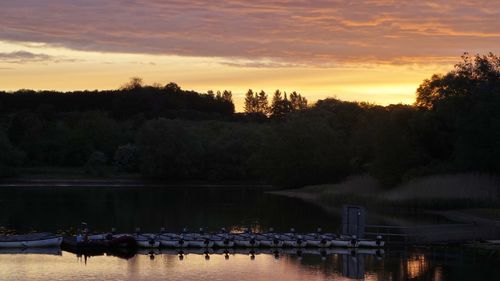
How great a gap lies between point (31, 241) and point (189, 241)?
9.57 metres

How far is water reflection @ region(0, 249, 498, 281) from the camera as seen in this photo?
1634 inches

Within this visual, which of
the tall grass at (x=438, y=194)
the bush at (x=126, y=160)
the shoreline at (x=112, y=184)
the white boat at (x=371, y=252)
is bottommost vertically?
the white boat at (x=371, y=252)

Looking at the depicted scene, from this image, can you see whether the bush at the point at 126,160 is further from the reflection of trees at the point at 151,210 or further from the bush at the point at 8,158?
the reflection of trees at the point at 151,210

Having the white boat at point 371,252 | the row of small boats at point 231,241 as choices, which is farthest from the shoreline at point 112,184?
the white boat at point 371,252

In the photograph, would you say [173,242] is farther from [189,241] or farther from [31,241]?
[31,241]

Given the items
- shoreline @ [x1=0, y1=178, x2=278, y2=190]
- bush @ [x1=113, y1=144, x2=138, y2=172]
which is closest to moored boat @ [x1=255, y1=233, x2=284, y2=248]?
shoreline @ [x1=0, y1=178, x2=278, y2=190]

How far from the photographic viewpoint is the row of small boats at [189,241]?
165 feet

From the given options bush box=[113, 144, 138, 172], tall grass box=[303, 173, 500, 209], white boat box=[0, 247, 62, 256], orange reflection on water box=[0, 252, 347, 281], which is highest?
bush box=[113, 144, 138, 172]

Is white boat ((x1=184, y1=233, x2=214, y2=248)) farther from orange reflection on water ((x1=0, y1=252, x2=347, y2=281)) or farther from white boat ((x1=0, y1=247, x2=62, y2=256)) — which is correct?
white boat ((x1=0, y1=247, x2=62, y2=256))

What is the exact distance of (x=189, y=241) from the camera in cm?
5194

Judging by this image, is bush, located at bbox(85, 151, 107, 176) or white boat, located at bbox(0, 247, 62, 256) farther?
bush, located at bbox(85, 151, 107, 176)

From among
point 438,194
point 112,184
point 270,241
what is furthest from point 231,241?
point 112,184

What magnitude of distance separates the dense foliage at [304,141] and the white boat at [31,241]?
42129 mm

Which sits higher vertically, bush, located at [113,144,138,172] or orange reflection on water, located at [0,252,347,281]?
bush, located at [113,144,138,172]
